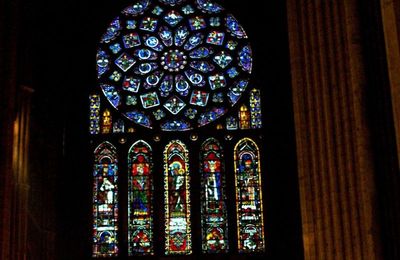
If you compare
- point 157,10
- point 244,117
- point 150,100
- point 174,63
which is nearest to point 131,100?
point 150,100

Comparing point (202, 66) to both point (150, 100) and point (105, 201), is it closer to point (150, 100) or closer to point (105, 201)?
point (150, 100)

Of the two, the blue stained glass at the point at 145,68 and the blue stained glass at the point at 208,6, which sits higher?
the blue stained glass at the point at 208,6

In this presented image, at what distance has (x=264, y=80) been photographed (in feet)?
69.4

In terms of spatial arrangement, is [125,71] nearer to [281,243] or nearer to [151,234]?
[151,234]

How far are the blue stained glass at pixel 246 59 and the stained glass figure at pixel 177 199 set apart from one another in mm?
2346

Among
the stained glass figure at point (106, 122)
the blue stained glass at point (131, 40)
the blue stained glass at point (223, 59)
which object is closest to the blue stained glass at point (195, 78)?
the blue stained glass at point (223, 59)

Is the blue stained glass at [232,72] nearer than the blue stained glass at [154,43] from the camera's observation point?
Yes

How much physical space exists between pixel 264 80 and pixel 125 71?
3140 mm

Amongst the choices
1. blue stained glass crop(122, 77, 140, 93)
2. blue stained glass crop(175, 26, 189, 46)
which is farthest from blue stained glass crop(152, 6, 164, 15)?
blue stained glass crop(122, 77, 140, 93)

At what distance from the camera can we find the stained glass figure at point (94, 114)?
20844mm

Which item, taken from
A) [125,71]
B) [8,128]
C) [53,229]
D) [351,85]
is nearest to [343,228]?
[351,85]

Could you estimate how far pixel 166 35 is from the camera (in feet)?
72.6

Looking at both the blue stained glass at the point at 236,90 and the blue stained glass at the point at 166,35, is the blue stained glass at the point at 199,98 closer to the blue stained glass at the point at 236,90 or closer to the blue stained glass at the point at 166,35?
the blue stained glass at the point at 236,90

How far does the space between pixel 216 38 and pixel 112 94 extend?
2.74 meters
